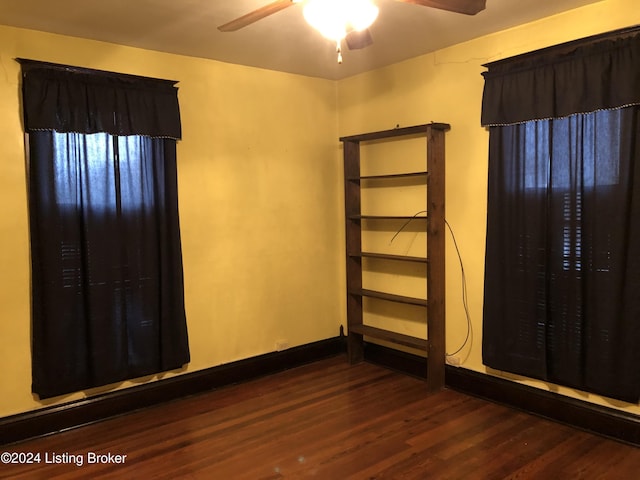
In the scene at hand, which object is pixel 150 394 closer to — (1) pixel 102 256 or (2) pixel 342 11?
(1) pixel 102 256

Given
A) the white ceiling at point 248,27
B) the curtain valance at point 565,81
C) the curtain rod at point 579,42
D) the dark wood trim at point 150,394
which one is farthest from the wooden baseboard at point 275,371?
the white ceiling at point 248,27

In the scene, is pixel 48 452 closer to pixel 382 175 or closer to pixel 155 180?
pixel 155 180

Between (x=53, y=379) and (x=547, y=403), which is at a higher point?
(x=53, y=379)

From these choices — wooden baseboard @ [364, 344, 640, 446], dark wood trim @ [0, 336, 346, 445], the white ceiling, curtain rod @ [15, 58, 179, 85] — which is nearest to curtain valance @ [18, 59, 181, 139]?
curtain rod @ [15, 58, 179, 85]

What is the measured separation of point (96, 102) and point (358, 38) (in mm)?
1923

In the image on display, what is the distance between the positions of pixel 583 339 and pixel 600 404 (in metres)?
0.42

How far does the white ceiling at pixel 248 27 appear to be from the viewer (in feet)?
9.46

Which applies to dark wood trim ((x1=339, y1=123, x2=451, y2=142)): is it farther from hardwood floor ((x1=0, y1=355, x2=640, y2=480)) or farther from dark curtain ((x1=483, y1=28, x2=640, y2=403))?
hardwood floor ((x1=0, y1=355, x2=640, y2=480))

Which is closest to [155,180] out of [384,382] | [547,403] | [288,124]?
[288,124]

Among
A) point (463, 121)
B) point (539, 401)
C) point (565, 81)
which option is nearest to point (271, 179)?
point (463, 121)

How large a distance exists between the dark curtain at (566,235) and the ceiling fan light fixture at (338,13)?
5.35 ft

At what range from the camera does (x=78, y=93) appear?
328 cm

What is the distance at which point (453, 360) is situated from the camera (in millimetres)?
3906

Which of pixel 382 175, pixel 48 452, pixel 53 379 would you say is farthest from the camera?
pixel 382 175
